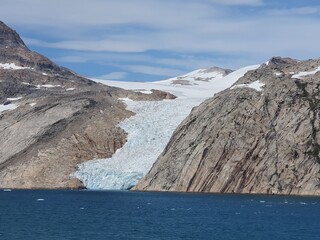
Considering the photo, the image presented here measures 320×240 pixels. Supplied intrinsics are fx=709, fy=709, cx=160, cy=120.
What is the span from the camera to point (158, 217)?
2613 inches

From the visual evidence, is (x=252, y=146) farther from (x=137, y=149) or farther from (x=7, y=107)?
(x=7, y=107)

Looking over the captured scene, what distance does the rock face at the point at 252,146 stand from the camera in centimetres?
9300

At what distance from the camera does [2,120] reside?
135 meters

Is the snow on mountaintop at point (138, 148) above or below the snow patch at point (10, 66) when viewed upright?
below

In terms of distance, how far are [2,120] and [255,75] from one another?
50.4 m

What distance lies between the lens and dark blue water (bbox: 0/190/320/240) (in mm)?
54906

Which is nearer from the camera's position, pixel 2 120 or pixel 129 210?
pixel 129 210

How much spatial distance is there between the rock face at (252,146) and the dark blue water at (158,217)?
5.67 meters

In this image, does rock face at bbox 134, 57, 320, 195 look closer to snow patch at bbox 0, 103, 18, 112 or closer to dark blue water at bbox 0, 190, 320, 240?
dark blue water at bbox 0, 190, 320, 240

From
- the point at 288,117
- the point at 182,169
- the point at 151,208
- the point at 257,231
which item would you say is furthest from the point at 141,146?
the point at 257,231

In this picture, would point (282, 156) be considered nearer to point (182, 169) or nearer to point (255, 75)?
point (182, 169)

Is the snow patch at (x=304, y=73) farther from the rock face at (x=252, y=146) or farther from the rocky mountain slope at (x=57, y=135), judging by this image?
the rocky mountain slope at (x=57, y=135)

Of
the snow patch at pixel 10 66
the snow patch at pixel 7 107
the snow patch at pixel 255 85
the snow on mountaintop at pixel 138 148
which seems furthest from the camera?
the snow patch at pixel 10 66

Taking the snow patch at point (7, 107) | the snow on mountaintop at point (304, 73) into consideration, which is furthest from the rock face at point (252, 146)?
the snow patch at point (7, 107)
